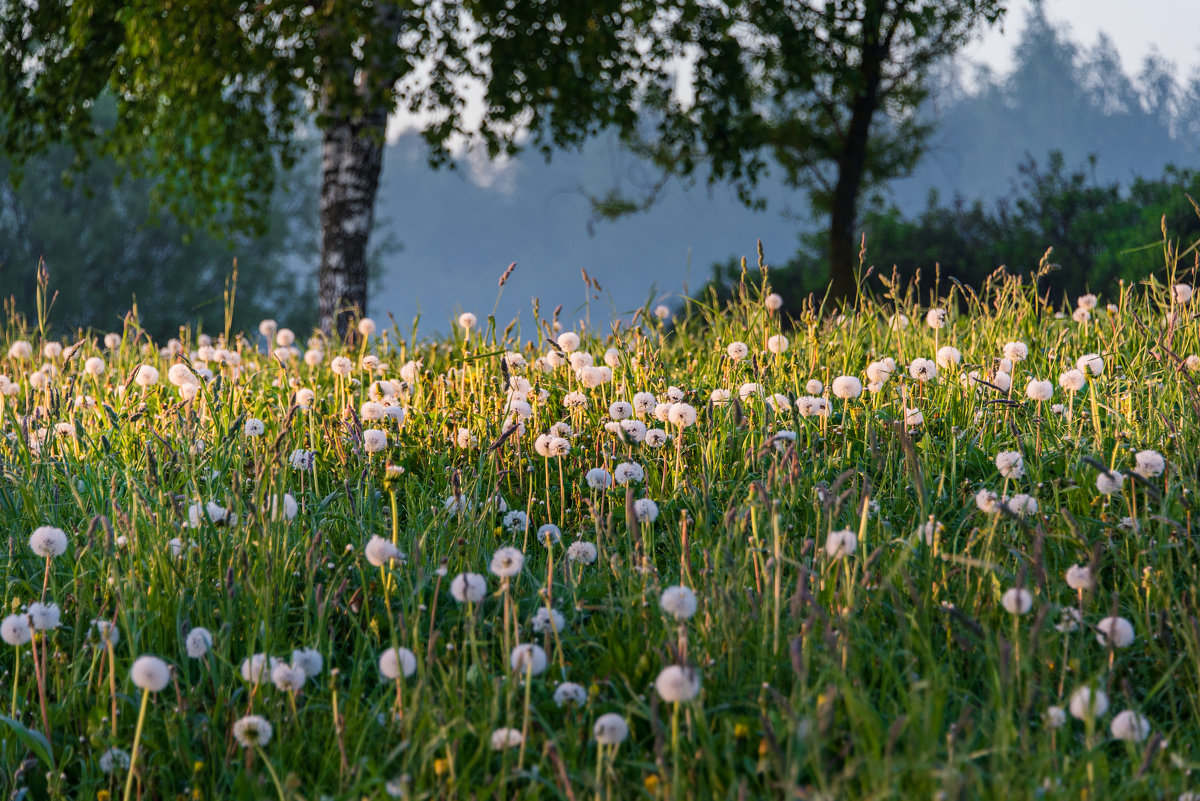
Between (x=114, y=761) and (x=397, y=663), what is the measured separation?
700 mm

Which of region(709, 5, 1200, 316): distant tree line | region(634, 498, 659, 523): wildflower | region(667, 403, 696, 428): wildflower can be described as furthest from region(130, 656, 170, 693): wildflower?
region(709, 5, 1200, 316): distant tree line

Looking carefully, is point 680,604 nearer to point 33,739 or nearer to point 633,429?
point 633,429

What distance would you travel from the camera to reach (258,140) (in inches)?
460

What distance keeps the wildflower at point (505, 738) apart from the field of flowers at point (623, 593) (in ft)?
0.04

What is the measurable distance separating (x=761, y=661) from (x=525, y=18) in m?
9.99

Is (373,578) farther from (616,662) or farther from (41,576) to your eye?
(41,576)

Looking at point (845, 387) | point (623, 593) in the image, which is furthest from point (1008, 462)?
point (623, 593)

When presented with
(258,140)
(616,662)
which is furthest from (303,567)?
(258,140)

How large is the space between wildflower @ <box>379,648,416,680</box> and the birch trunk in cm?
867

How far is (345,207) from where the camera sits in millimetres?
10336

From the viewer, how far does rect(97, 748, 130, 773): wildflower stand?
200cm

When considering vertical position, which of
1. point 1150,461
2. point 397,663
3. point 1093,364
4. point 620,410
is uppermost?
point 1093,364

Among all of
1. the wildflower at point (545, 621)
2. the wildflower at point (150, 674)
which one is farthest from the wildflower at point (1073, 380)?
the wildflower at point (150, 674)

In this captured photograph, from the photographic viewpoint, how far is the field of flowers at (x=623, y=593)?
6.15 feet
